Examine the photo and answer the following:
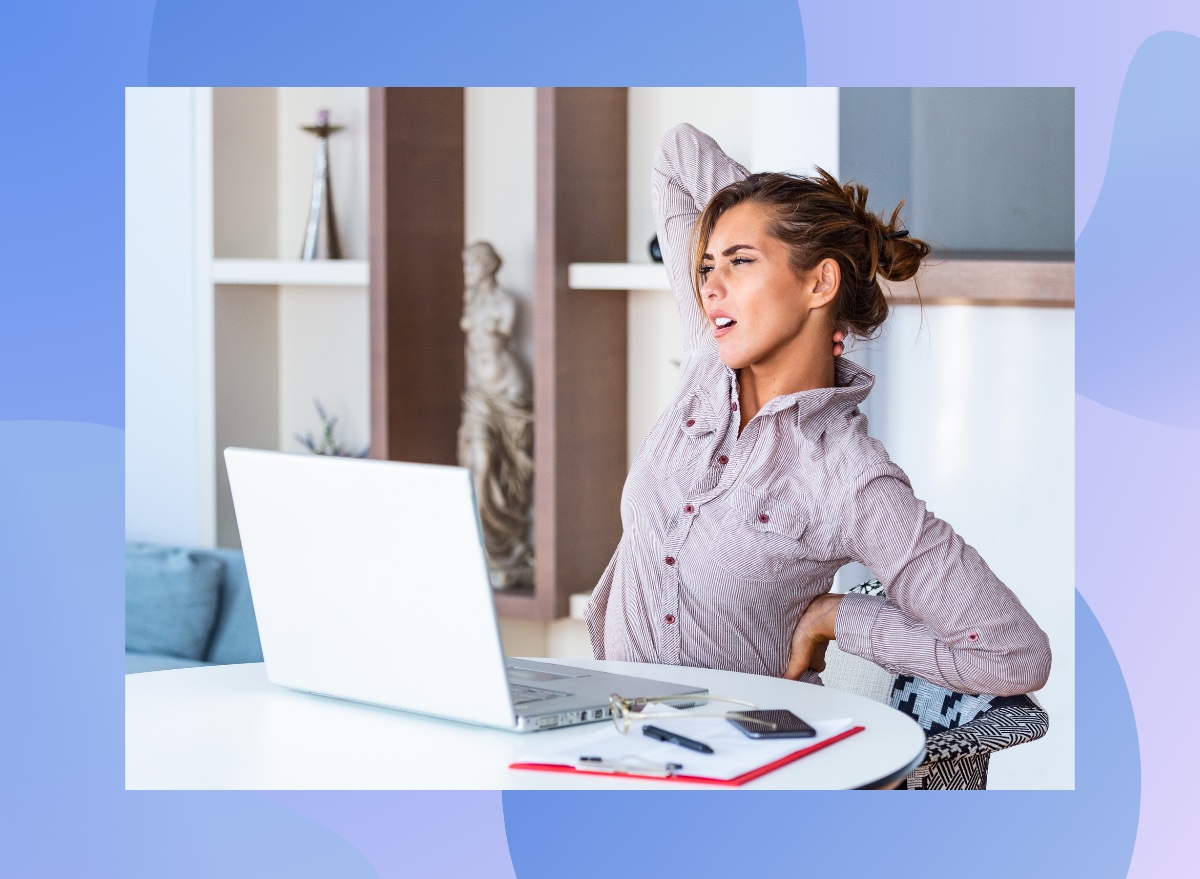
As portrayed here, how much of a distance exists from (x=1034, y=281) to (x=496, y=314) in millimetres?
1607

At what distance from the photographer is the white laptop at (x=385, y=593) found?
1.18 metres

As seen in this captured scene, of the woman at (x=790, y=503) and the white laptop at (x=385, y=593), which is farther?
the woman at (x=790, y=503)

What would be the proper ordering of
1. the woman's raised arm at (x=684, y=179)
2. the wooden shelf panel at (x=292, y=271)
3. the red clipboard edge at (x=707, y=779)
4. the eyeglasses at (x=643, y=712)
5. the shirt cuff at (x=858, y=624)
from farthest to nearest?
the wooden shelf panel at (x=292, y=271), the woman's raised arm at (x=684, y=179), the shirt cuff at (x=858, y=624), the eyeglasses at (x=643, y=712), the red clipboard edge at (x=707, y=779)

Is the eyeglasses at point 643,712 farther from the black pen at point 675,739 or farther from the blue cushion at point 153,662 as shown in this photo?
the blue cushion at point 153,662

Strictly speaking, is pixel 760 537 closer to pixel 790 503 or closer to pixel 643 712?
pixel 790 503

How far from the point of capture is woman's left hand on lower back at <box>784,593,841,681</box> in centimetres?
174

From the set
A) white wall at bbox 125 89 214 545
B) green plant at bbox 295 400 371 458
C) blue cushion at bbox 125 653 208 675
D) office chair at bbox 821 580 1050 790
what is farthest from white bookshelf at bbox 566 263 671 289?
office chair at bbox 821 580 1050 790

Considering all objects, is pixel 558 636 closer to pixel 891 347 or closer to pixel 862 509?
pixel 891 347

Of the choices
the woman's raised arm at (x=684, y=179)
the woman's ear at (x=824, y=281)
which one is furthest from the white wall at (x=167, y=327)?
the woman's ear at (x=824, y=281)

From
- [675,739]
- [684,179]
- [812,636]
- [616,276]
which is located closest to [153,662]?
[616,276]

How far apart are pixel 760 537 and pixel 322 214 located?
2.65m

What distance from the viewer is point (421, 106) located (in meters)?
3.86

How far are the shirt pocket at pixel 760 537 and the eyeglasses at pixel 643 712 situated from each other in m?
0.41

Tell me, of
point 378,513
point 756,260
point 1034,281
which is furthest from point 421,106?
point 378,513
